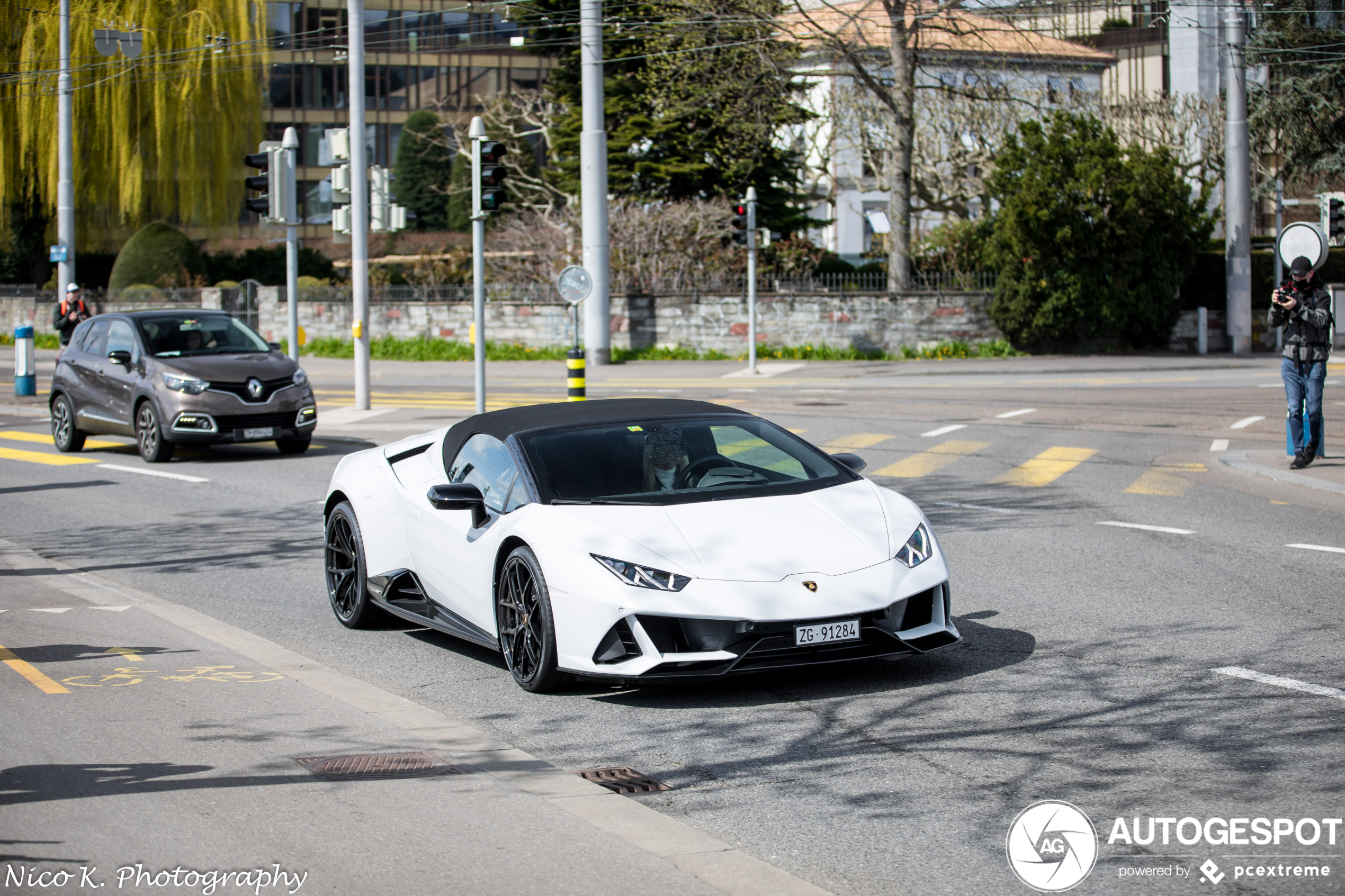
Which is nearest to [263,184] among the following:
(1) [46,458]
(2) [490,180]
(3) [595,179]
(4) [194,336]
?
(2) [490,180]

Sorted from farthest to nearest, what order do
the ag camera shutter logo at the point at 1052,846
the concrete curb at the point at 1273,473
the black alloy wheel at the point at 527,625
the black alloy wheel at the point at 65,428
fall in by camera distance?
the black alloy wheel at the point at 65,428 → the concrete curb at the point at 1273,473 → the black alloy wheel at the point at 527,625 → the ag camera shutter logo at the point at 1052,846

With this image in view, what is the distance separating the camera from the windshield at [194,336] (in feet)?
59.0

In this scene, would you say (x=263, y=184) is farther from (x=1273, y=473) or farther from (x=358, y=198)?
(x=1273, y=473)

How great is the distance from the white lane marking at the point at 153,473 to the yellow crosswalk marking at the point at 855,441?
7.17 meters

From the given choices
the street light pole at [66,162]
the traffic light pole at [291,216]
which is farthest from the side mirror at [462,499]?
the street light pole at [66,162]

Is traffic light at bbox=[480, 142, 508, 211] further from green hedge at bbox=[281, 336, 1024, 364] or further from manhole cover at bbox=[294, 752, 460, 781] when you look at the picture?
manhole cover at bbox=[294, 752, 460, 781]

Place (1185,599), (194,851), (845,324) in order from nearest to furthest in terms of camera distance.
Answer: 1. (194,851)
2. (1185,599)
3. (845,324)

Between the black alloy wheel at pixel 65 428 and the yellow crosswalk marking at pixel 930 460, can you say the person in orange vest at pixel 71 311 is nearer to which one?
the black alloy wheel at pixel 65 428

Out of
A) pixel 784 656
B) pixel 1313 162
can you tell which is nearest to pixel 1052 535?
pixel 784 656

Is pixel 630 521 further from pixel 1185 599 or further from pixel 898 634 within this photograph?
pixel 1185 599

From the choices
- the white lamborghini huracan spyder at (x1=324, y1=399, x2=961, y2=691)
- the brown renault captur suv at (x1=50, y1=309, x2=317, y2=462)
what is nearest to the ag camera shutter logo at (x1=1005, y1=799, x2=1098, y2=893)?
the white lamborghini huracan spyder at (x1=324, y1=399, x2=961, y2=691)

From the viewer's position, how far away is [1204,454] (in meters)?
16.7

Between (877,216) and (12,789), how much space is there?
2723 inches

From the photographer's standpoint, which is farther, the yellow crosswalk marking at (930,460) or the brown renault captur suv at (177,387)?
the brown renault captur suv at (177,387)
